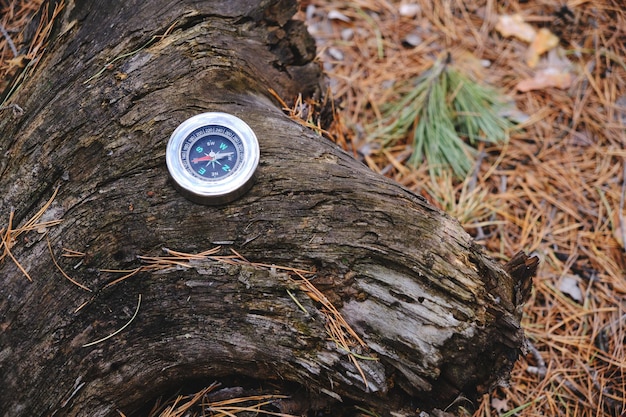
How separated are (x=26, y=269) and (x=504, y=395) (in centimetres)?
264

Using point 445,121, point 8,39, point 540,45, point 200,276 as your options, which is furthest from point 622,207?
point 8,39

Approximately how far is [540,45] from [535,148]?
1.03 m

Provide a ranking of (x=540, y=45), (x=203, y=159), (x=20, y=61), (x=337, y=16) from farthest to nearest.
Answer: (x=337, y=16), (x=540, y=45), (x=20, y=61), (x=203, y=159)

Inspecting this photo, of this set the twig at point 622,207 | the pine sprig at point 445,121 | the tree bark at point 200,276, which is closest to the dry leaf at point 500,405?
the tree bark at point 200,276

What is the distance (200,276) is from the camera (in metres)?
2.53

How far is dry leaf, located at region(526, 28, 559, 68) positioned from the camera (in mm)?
4633

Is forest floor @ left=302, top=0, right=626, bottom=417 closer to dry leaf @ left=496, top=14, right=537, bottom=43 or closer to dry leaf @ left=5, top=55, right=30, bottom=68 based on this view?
dry leaf @ left=496, top=14, right=537, bottom=43

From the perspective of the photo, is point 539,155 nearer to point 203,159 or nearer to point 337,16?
point 337,16

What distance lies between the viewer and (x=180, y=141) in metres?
2.62

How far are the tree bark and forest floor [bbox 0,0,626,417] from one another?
48 centimetres

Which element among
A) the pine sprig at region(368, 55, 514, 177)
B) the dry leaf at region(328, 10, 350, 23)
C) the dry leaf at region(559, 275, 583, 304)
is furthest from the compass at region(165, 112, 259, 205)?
the dry leaf at region(328, 10, 350, 23)

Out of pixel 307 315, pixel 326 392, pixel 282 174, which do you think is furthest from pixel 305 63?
pixel 326 392

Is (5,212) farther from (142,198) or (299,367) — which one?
(299,367)

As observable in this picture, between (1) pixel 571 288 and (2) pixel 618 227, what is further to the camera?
(2) pixel 618 227
